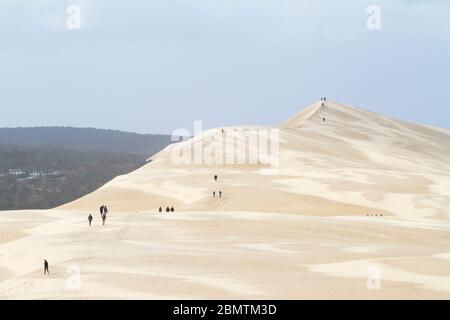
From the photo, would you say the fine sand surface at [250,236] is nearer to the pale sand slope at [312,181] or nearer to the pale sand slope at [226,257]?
the pale sand slope at [226,257]

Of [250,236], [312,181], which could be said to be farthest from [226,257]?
[312,181]

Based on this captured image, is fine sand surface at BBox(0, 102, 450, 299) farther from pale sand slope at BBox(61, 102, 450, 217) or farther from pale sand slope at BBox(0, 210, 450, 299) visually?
pale sand slope at BBox(61, 102, 450, 217)

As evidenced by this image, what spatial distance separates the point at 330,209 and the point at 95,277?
94.3 feet

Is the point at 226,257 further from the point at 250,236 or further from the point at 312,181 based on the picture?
the point at 312,181

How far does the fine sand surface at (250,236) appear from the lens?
1900 cm

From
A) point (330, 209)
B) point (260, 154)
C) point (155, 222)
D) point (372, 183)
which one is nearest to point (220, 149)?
point (260, 154)

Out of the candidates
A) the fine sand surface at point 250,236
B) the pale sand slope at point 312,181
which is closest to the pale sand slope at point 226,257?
the fine sand surface at point 250,236

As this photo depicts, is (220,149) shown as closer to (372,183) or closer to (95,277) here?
(372,183)

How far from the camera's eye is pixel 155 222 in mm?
34938

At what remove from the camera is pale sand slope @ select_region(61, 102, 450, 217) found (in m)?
47.5

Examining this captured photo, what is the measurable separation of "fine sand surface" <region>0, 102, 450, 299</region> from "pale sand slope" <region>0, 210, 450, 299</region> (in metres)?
0.05

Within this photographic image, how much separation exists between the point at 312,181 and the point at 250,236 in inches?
948

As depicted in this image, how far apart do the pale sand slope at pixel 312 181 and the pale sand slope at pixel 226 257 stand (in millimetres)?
8954
